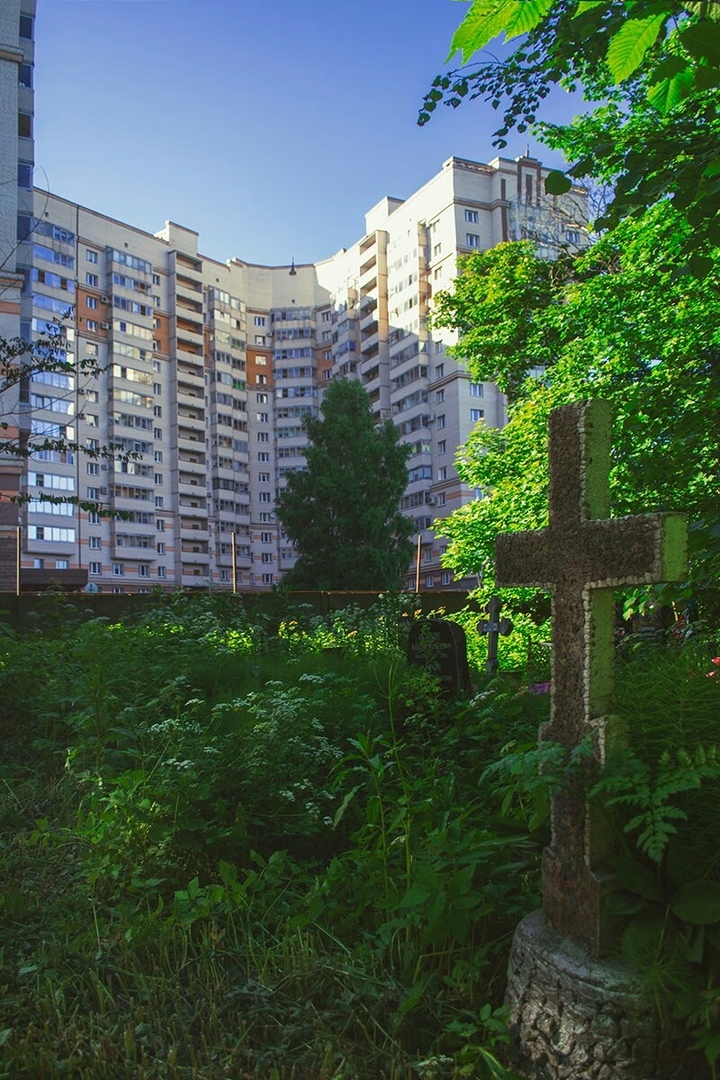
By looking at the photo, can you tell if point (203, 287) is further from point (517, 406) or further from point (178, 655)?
point (178, 655)

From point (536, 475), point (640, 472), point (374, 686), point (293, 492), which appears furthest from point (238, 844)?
point (293, 492)

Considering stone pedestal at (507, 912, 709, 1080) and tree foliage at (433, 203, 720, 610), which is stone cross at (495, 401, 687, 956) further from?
tree foliage at (433, 203, 720, 610)

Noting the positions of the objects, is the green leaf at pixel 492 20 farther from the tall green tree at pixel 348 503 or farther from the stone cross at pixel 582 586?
the tall green tree at pixel 348 503

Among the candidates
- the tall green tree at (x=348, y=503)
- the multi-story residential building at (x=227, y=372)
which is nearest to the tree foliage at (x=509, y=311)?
the tall green tree at (x=348, y=503)

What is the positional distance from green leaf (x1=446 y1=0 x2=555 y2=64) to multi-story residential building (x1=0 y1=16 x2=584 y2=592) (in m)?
49.7

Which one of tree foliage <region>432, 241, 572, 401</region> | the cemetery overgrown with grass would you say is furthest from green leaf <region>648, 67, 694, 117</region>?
tree foliage <region>432, 241, 572, 401</region>

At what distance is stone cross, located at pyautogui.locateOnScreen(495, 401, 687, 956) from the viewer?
273 cm

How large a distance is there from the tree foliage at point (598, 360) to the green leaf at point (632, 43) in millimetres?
5099

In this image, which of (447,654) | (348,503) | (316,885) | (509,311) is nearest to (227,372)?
(348,503)

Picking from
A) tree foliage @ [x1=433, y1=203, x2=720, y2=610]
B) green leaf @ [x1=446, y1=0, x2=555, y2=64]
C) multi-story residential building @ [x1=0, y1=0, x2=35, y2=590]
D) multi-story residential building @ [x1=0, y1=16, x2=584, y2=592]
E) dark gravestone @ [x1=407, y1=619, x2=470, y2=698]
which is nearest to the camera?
green leaf @ [x1=446, y1=0, x2=555, y2=64]

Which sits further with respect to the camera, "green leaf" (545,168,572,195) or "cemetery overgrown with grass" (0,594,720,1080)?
"green leaf" (545,168,572,195)

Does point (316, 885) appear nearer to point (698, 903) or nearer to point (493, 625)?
point (698, 903)

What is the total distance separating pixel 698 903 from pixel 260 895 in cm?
212

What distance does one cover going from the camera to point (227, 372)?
82.1 m
